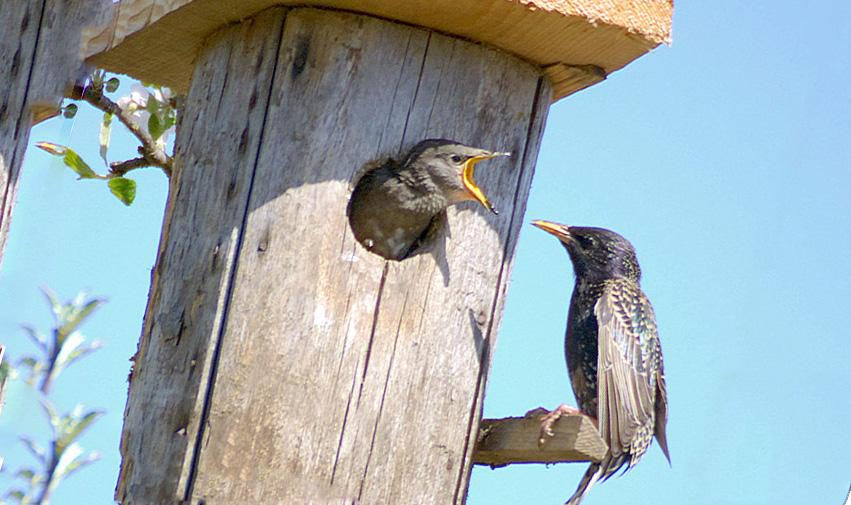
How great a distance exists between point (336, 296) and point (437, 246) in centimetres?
32

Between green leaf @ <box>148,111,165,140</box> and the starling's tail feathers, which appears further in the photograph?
green leaf @ <box>148,111,165,140</box>

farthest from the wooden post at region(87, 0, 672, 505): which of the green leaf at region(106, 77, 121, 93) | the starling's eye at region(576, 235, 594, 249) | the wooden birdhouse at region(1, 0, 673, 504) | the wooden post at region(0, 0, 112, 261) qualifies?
the starling's eye at region(576, 235, 594, 249)

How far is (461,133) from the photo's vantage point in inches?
127

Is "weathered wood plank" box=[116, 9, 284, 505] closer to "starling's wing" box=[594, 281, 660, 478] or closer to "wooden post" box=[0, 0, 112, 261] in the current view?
"wooden post" box=[0, 0, 112, 261]

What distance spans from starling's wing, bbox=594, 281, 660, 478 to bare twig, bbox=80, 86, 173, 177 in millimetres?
1371

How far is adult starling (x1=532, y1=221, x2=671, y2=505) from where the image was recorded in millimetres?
3688

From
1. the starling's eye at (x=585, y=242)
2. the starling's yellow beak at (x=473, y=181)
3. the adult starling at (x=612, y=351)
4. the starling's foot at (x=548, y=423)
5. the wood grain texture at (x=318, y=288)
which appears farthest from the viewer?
the starling's eye at (x=585, y=242)

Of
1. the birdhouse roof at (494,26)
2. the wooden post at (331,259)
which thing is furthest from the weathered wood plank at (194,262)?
the birdhouse roof at (494,26)

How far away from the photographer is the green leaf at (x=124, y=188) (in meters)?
3.52

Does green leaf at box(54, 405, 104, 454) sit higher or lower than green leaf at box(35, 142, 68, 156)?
lower

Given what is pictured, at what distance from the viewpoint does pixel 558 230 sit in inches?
175

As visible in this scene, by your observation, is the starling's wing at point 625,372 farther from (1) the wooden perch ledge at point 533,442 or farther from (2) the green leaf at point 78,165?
(2) the green leaf at point 78,165

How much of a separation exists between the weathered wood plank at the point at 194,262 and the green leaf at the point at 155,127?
392 mm

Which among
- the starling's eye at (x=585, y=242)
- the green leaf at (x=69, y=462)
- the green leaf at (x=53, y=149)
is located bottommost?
the green leaf at (x=69, y=462)
